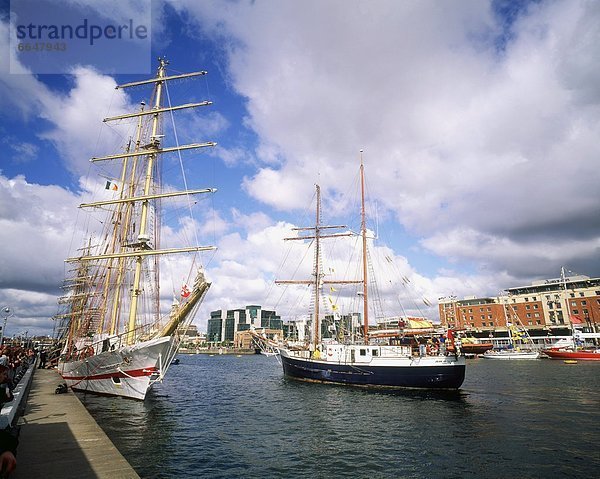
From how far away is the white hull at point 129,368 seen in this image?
2559cm

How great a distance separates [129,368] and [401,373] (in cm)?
2424

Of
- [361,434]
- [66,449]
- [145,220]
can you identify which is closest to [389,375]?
[361,434]

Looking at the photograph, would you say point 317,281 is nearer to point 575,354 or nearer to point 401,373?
point 401,373

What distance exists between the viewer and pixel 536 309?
120938 millimetres

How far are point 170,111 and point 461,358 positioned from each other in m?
36.8

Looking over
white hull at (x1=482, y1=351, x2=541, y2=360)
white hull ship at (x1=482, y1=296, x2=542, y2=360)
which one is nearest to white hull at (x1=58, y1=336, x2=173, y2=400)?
white hull at (x1=482, y1=351, x2=541, y2=360)

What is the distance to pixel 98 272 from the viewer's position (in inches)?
1945

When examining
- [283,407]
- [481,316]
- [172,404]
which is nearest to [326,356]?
[283,407]

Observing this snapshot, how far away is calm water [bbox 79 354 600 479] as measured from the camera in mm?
14516

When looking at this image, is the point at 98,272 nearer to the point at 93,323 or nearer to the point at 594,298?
the point at 93,323

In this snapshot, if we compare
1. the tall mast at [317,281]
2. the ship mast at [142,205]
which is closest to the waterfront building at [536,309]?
the tall mast at [317,281]

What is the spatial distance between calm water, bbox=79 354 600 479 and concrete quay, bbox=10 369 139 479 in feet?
9.06

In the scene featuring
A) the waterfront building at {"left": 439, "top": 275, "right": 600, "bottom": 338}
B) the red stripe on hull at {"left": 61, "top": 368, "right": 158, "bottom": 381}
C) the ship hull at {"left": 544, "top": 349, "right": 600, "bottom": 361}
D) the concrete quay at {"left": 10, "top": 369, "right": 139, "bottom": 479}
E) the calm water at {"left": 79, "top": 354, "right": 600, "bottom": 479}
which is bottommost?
the calm water at {"left": 79, "top": 354, "right": 600, "bottom": 479}

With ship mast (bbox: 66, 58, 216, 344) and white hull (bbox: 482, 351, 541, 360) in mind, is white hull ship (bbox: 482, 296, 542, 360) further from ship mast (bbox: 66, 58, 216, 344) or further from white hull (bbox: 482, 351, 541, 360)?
ship mast (bbox: 66, 58, 216, 344)
